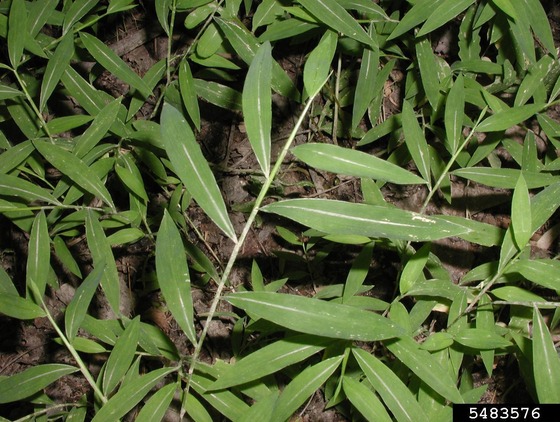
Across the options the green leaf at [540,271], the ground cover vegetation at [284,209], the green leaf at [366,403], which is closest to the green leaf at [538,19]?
the ground cover vegetation at [284,209]

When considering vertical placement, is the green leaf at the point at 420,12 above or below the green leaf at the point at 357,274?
above

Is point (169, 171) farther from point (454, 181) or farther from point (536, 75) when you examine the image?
point (536, 75)

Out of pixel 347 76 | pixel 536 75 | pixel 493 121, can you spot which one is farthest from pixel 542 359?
pixel 347 76

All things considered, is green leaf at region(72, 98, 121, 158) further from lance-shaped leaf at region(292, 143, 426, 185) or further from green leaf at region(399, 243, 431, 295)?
green leaf at region(399, 243, 431, 295)

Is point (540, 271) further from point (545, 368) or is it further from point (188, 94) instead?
point (188, 94)

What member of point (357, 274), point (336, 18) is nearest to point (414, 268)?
point (357, 274)

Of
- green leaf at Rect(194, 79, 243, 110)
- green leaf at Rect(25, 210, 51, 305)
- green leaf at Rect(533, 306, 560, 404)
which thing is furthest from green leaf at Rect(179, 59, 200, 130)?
green leaf at Rect(533, 306, 560, 404)

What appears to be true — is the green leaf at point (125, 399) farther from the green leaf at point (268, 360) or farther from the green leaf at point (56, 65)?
the green leaf at point (56, 65)
